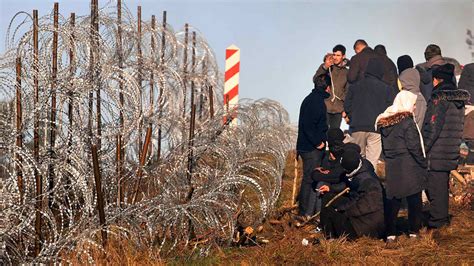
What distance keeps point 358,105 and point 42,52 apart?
14.5 feet

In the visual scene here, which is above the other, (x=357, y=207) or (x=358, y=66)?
(x=358, y=66)

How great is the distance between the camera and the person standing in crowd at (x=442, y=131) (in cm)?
999

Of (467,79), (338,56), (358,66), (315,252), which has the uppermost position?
(338,56)

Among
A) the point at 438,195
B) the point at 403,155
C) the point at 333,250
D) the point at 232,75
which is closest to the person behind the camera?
the point at 333,250

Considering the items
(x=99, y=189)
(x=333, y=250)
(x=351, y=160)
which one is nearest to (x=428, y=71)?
(x=351, y=160)

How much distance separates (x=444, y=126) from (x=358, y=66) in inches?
101

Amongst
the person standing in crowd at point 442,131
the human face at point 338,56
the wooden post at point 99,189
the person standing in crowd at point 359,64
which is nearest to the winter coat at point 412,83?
the person standing in crowd at point 359,64

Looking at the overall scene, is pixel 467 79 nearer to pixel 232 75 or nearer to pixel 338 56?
pixel 338 56

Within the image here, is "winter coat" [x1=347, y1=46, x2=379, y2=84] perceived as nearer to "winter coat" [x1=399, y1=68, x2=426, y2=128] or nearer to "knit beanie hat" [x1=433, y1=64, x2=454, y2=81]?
"winter coat" [x1=399, y1=68, x2=426, y2=128]

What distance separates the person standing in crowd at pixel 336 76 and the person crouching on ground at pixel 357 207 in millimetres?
3421

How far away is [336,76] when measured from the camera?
510 inches

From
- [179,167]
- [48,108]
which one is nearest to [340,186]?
[179,167]

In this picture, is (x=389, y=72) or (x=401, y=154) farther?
(x=389, y=72)

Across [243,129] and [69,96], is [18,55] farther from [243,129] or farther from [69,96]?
[243,129]
